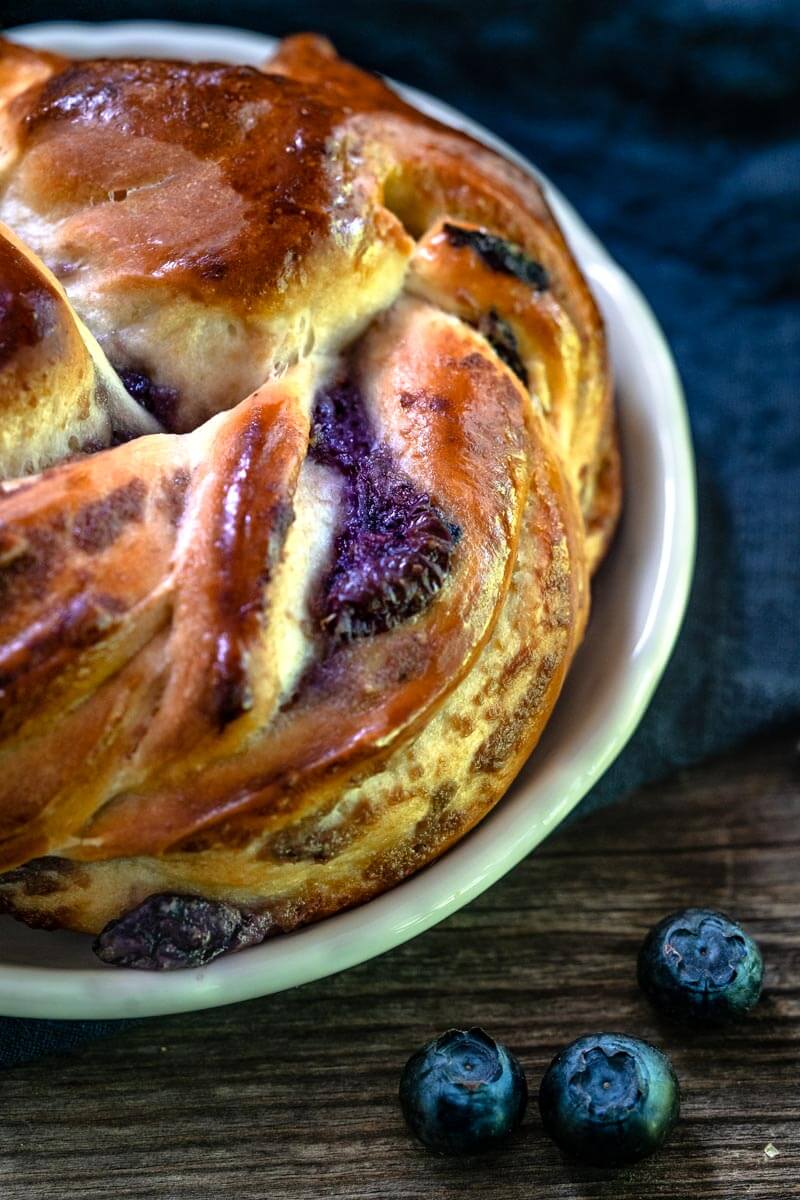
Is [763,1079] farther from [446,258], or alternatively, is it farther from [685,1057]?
[446,258]

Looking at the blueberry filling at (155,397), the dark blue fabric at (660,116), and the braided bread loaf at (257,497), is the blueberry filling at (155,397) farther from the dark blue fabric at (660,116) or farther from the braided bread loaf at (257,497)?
the dark blue fabric at (660,116)

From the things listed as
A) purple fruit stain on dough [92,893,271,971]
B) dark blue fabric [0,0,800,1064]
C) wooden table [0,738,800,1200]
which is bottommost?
→ wooden table [0,738,800,1200]

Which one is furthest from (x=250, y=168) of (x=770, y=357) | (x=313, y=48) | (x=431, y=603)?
(x=770, y=357)

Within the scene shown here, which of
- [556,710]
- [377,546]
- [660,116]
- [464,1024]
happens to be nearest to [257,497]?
[377,546]

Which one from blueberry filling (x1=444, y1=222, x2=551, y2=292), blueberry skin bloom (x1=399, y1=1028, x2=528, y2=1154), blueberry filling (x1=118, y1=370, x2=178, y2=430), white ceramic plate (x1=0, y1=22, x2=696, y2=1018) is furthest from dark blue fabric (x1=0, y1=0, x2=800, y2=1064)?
blueberry skin bloom (x1=399, y1=1028, x2=528, y2=1154)

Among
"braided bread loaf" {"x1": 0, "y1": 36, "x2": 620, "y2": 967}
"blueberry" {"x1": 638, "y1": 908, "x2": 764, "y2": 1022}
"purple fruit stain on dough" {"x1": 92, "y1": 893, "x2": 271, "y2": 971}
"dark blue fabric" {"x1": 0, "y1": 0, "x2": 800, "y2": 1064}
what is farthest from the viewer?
"dark blue fabric" {"x1": 0, "y1": 0, "x2": 800, "y2": 1064}

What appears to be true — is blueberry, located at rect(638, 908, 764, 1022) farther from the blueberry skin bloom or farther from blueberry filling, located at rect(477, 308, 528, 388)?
blueberry filling, located at rect(477, 308, 528, 388)
